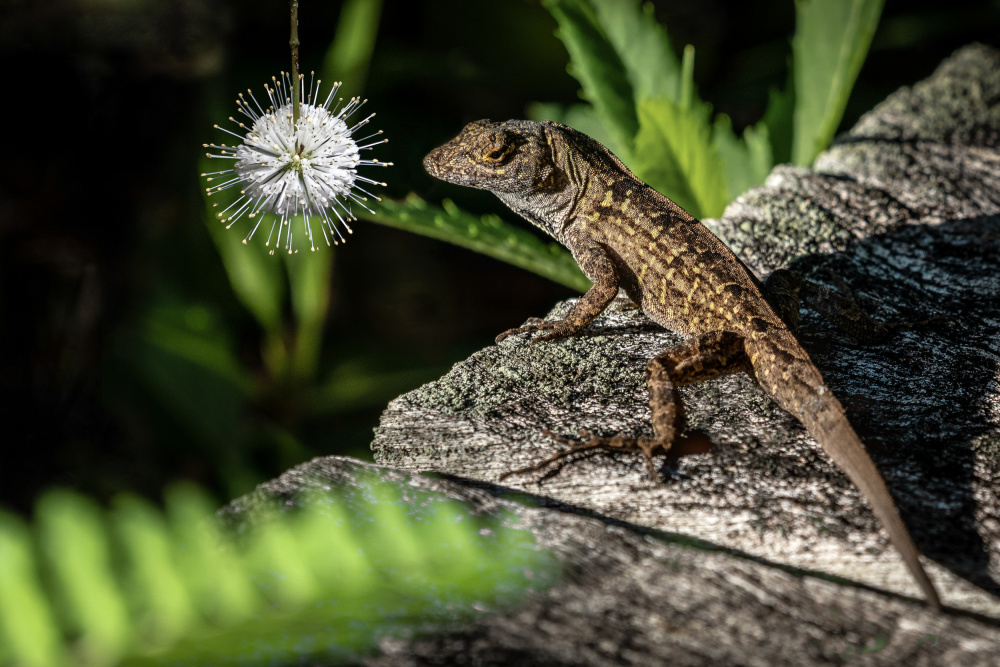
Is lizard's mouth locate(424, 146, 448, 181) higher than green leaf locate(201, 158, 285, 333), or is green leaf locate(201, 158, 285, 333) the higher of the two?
green leaf locate(201, 158, 285, 333)

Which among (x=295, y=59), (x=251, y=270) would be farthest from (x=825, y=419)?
(x=251, y=270)

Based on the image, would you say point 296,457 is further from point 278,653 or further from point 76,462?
point 278,653

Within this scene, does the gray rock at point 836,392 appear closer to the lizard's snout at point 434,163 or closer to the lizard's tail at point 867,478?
the lizard's tail at point 867,478

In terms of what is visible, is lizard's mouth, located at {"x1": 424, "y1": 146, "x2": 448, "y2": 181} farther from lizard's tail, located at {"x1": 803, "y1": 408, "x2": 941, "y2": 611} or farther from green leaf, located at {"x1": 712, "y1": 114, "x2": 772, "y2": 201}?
lizard's tail, located at {"x1": 803, "y1": 408, "x2": 941, "y2": 611}

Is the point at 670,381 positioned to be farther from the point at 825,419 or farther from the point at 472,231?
the point at 472,231

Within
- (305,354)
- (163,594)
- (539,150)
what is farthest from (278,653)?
(305,354)

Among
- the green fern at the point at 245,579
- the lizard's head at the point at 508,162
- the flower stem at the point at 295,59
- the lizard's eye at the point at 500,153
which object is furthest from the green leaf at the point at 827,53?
the green fern at the point at 245,579

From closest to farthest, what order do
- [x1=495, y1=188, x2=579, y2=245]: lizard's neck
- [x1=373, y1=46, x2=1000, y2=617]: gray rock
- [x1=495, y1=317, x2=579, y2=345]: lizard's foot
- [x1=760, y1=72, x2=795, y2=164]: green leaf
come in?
1. [x1=373, y1=46, x2=1000, y2=617]: gray rock
2. [x1=495, y1=317, x2=579, y2=345]: lizard's foot
3. [x1=495, y1=188, x2=579, y2=245]: lizard's neck
4. [x1=760, y1=72, x2=795, y2=164]: green leaf

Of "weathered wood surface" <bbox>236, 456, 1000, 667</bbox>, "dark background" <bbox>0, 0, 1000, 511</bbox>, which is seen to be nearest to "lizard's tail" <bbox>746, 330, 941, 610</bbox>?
"weathered wood surface" <bbox>236, 456, 1000, 667</bbox>
